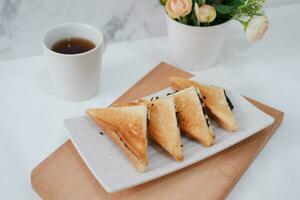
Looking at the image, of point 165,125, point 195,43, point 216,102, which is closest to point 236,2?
point 195,43

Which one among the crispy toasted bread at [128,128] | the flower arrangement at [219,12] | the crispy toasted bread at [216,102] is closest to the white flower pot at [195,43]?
the flower arrangement at [219,12]

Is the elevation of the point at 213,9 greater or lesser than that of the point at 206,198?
greater

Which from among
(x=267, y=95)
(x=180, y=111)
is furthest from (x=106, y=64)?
(x=267, y=95)

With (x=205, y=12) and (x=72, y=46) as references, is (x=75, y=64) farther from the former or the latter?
(x=205, y=12)

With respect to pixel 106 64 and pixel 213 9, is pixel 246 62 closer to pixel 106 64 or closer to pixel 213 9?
pixel 213 9

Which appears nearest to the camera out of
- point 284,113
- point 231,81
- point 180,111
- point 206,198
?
point 206,198

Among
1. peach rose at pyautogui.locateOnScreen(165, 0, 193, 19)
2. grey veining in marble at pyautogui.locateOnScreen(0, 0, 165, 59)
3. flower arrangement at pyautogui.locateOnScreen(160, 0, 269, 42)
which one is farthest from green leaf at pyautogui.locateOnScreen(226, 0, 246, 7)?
grey veining in marble at pyautogui.locateOnScreen(0, 0, 165, 59)

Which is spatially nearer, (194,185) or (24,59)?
(194,185)

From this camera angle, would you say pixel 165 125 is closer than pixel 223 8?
Yes
